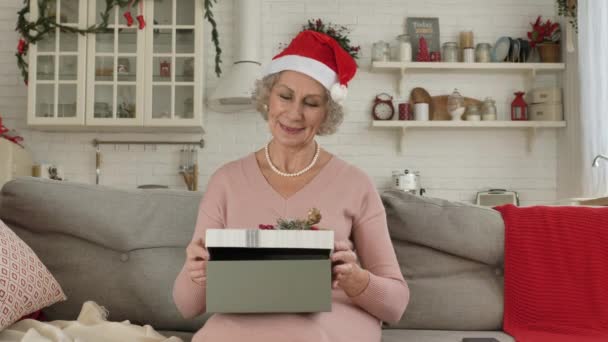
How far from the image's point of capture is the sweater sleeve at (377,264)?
5.13 ft

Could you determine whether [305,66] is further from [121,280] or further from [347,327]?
[121,280]

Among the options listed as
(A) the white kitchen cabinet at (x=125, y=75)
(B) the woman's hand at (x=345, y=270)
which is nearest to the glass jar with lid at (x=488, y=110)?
(A) the white kitchen cabinet at (x=125, y=75)

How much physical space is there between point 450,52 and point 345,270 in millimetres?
3657

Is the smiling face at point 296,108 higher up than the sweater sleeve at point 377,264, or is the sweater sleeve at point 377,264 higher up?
the smiling face at point 296,108

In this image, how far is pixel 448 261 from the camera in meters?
1.96

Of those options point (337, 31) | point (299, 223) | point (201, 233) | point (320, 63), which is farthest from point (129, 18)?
point (299, 223)

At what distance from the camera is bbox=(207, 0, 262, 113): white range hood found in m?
4.57

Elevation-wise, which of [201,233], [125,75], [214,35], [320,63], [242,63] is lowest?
[201,233]

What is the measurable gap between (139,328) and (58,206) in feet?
1.63

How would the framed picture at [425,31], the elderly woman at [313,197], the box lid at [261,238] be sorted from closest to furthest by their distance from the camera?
the box lid at [261,238]
the elderly woman at [313,197]
the framed picture at [425,31]

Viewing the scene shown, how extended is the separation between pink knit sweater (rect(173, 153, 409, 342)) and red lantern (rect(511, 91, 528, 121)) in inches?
131

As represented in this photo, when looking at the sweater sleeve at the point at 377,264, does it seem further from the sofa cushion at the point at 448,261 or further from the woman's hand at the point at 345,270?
the sofa cushion at the point at 448,261

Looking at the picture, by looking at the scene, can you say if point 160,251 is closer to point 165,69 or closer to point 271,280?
point 271,280

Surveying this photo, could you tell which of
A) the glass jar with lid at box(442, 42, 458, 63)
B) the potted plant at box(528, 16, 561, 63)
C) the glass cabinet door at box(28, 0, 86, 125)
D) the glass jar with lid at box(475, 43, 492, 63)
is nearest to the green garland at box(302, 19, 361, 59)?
the glass jar with lid at box(442, 42, 458, 63)
